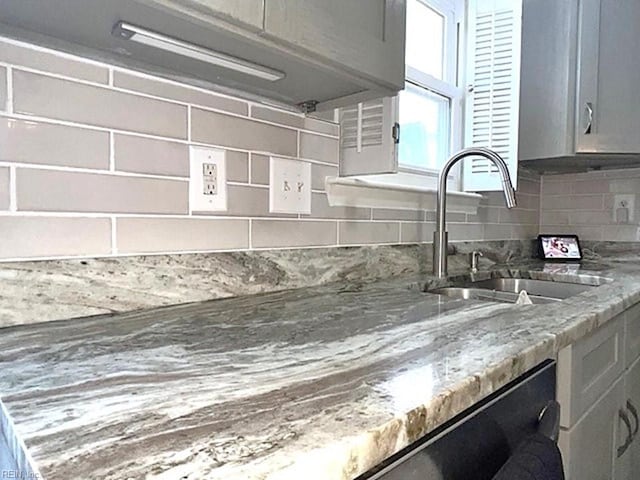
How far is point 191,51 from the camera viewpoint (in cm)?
79

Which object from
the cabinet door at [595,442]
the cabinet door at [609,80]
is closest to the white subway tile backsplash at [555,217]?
the cabinet door at [609,80]

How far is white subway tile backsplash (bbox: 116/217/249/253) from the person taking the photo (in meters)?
0.88

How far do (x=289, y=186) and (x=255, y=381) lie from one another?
74 cm

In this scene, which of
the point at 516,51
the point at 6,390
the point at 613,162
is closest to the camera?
the point at 6,390

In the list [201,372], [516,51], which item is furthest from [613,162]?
[201,372]

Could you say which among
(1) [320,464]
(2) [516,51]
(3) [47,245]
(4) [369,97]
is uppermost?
(2) [516,51]

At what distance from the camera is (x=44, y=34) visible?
0.75 metres

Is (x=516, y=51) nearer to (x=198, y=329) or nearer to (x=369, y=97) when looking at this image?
(x=369, y=97)

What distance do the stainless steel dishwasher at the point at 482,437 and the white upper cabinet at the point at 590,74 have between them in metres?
1.50

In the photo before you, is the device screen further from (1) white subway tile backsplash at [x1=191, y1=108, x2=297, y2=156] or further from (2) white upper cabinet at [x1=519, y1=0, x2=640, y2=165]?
(1) white subway tile backsplash at [x1=191, y1=108, x2=297, y2=156]

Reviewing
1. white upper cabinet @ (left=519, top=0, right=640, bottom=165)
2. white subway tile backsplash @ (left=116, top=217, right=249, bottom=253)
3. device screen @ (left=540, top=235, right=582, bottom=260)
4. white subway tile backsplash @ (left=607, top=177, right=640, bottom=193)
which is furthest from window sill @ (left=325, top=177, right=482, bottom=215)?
white subway tile backsplash @ (left=607, top=177, right=640, bottom=193)

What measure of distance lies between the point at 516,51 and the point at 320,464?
5.78 feet

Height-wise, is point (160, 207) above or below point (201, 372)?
above

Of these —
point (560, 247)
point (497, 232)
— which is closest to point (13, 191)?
point (497, 232)
